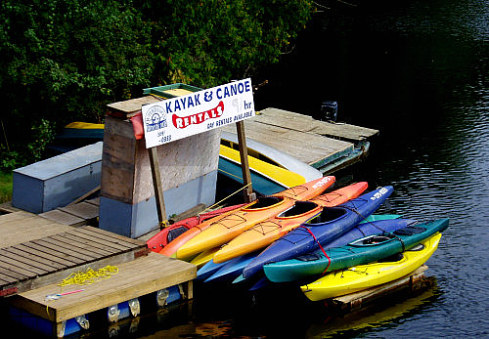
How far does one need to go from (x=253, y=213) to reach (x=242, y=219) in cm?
53

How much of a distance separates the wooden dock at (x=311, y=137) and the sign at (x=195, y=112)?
230 inches

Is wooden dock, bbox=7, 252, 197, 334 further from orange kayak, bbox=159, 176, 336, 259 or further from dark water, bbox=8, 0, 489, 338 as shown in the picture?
dark water, bbox=8, 0, 489, 338

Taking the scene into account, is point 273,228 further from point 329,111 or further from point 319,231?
point 329,111

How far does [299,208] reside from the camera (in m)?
19.0

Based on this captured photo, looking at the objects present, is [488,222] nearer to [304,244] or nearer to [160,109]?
[304,244]

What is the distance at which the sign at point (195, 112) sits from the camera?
1692 centimetres

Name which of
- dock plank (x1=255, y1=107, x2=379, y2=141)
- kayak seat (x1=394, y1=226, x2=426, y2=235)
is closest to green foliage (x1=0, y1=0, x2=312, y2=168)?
dock plank (x1=255, y1=107, x2=379, y2=141)

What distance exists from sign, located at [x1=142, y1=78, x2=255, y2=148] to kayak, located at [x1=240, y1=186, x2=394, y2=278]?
3.53 metres

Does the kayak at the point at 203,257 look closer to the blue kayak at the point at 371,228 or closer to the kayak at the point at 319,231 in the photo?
the kayak at the point at 319,231

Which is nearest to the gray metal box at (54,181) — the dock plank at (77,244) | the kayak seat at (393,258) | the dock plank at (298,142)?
the dock plank at (77,244)

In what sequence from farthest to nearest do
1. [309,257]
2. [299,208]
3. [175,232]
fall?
[299,208]
[175,232]
[309,257]

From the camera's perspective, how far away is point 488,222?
70.8 ft

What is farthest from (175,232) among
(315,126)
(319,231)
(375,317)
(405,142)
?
(405,142)

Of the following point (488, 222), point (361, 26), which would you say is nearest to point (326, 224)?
point (488, 222)
